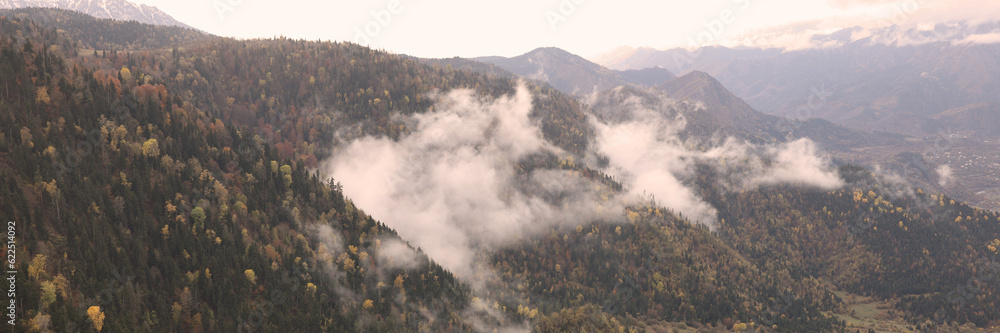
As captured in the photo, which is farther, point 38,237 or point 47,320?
point 38,237

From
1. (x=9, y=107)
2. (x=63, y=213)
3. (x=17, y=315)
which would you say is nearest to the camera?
(x=17, y=315)

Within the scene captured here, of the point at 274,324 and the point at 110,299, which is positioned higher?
the point at 110,299

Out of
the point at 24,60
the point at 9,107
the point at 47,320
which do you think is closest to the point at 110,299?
the point at 47,320

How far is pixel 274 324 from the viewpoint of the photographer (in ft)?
606

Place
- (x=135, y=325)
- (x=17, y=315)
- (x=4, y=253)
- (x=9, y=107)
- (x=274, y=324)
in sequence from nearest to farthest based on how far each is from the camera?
(x=17, y=315)
(x=4, y=253)
(x=135, y=325)
(x=9, y=107)
(x=274, y=324)

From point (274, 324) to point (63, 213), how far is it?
79.0 metres

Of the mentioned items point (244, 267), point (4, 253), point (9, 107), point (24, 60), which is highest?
point (24, 60)

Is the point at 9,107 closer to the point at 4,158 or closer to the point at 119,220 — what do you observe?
the point at 4,158

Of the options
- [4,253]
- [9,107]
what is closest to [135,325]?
[4,253]

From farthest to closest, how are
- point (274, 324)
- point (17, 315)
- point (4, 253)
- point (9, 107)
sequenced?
point (274, 324) → point (9, 107) → point (4, 253) → point (17, 315)

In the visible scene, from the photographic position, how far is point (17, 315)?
112375 millimetres

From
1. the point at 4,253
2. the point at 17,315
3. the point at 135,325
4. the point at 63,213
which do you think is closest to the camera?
the point at 17,315

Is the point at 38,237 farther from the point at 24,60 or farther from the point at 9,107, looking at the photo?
the point at 24,60

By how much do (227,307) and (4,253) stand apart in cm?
6909
